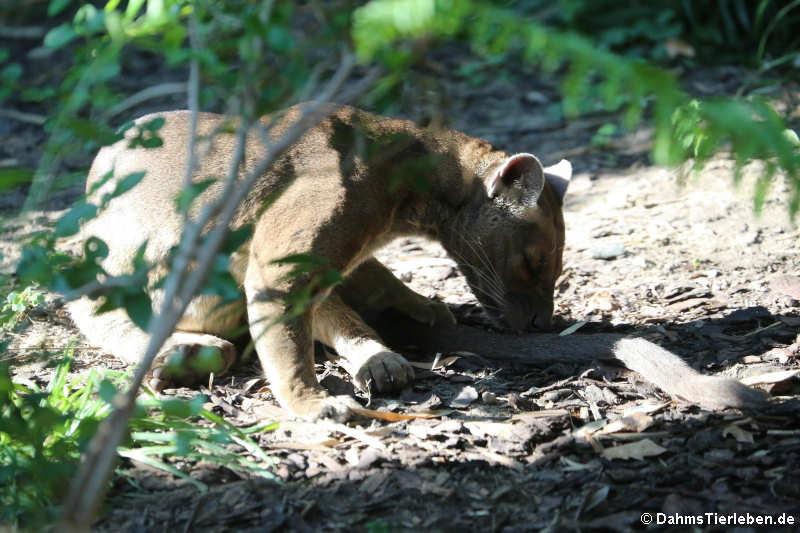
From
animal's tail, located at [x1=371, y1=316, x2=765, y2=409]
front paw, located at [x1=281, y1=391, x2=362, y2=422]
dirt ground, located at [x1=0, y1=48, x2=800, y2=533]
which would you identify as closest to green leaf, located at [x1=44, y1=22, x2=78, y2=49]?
dirt ground, located at [x1=0, y1=48, x2=800, y2=533]

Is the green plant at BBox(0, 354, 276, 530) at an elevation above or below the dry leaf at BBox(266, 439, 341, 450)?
above

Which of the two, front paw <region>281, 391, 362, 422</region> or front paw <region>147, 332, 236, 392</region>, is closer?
front paw <region>281, 391, 362, 422</region>

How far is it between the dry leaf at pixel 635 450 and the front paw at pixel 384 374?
3.65 feet

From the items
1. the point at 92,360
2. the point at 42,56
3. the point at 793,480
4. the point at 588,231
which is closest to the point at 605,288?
the point at 588,231

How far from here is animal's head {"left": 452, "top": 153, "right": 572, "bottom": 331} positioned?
4.84m

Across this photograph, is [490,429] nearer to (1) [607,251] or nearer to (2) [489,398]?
(2) [489,398]

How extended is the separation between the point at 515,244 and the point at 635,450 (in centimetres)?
163

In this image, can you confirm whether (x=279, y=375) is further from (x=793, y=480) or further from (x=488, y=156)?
(x=793, y=480)

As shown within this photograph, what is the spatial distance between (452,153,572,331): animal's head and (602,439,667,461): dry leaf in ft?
4.69

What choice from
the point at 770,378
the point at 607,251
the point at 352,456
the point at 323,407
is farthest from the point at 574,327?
the point at 352,456

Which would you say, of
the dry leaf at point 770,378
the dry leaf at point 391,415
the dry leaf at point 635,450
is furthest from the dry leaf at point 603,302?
the dry leaf at point 635,450

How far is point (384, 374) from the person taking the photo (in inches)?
169

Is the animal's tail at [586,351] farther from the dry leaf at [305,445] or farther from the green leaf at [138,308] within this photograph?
the green leaf at [138,308]

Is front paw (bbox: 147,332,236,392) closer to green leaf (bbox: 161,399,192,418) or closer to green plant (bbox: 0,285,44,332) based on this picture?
green plant (bbox: 0,285,44,332)
